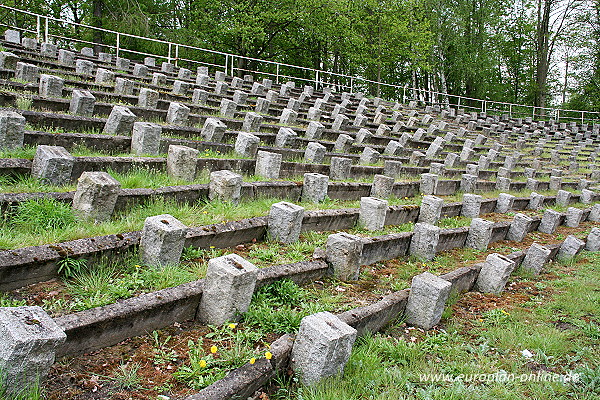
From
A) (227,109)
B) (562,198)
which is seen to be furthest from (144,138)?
(562,198)

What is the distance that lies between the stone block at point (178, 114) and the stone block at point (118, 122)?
173 centimetres

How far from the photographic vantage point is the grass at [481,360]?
3.15 metres

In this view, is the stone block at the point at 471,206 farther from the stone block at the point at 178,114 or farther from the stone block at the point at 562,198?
the stone block at the point at 178,114

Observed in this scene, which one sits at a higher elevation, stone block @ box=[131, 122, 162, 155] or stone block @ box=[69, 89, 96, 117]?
stone block @ box=[69, 89, 96, 117]

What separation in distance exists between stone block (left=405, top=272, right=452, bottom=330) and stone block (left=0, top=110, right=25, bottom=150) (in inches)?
184

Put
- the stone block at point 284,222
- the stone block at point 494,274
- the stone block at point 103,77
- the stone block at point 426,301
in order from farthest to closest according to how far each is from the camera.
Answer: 1. the stone block at point 103,77
2. the stone block at point 494,274
3. the stone block at point 284,222
4. the stone block at point 426,301

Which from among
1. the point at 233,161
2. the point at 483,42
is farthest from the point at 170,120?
the point at 483,42

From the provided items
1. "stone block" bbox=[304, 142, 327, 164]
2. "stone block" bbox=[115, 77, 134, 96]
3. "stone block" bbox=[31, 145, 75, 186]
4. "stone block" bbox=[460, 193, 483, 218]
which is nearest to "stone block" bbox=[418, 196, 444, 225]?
"stone block" bbox=[460, 193, 483, 218]

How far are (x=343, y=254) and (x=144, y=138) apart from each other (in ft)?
11.0

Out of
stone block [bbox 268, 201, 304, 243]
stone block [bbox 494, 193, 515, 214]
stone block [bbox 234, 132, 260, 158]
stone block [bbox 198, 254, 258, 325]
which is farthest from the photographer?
stone block [bbox 494, 193, 515, 214]

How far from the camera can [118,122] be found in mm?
6598

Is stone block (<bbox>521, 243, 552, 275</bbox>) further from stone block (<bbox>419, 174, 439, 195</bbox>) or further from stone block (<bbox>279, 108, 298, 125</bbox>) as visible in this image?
stone block (<bbox>279, 108, 298, 125</bbox>)

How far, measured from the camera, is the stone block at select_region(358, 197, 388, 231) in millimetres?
6320

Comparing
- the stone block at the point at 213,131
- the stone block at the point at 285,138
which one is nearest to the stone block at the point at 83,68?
the stone block at the point at 213,131
